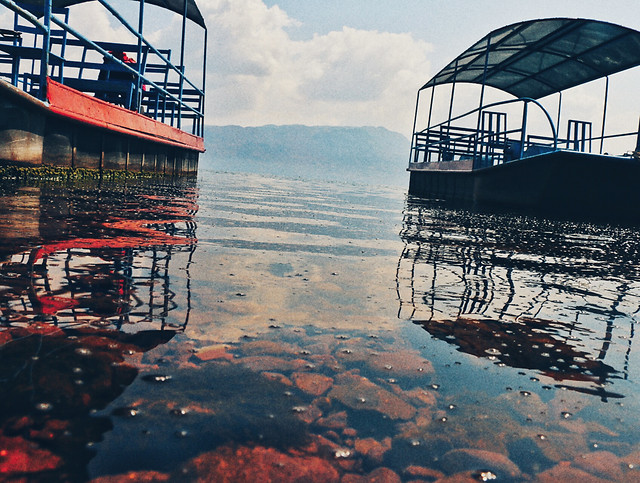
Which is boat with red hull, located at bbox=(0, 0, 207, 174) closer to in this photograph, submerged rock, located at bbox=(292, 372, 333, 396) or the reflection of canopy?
the reflection of canopy

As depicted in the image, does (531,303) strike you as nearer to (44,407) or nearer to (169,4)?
(44,407)

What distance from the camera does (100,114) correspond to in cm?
710

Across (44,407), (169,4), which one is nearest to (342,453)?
(44,407)

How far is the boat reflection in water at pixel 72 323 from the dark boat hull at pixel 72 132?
2.65 meters

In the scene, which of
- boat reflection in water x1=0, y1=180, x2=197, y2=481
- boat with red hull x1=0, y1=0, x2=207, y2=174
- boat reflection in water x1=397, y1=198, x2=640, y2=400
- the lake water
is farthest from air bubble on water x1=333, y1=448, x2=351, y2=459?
boat with red hull x1=0, y1=0, x2=207, y2=174

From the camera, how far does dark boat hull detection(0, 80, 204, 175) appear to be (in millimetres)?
5461

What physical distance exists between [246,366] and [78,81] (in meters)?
9.08

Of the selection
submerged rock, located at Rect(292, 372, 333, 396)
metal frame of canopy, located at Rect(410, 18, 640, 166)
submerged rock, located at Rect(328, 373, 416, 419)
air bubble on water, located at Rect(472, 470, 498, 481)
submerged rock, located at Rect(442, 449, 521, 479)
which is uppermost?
metal frame of canopy, located at Rect(410, 18, 640, 166)

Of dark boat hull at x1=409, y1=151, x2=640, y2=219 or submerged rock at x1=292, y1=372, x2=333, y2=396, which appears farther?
dark boat hull at x1=409, y1=151, x2=640, y2=219

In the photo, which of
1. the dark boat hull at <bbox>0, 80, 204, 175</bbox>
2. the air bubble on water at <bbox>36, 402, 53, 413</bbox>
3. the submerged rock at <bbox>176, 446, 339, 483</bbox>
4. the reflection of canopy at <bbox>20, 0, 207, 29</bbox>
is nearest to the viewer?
the submerged rock at <bbox>176, 446, 339, 483</bbox>

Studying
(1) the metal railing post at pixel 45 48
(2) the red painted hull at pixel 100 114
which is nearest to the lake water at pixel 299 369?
(1) the metal railing post at pixel 45 48

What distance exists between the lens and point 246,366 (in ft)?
4.32

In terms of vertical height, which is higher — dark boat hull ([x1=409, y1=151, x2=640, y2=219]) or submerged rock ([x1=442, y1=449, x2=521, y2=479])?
dark boat hull ([x1=409, y1=151, x2=640, y2=219])

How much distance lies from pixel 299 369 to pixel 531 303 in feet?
4.66
